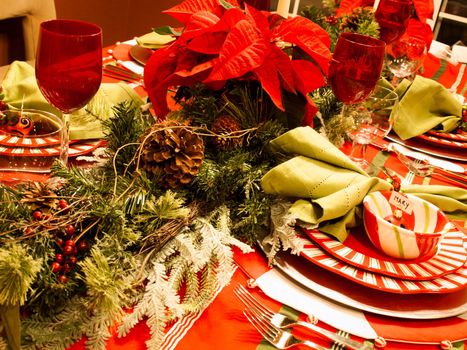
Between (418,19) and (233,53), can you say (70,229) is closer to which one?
(233,53)

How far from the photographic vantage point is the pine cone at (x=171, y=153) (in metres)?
0.69

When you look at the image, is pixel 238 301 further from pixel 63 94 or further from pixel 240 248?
pixel 63 94

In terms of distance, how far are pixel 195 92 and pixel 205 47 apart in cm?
8

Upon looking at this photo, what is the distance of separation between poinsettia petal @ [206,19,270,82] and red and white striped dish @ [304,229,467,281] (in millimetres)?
271

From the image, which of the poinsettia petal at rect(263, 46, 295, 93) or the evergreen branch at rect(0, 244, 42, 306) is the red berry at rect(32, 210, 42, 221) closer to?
the evergreen branch at rect(0, 244, 42, 306)

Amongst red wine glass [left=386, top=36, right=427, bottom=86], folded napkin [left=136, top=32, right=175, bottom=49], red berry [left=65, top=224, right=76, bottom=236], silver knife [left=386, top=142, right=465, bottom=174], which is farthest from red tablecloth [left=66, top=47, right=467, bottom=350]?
red wine glass [left=386, top=36, right=427, bottom=86]

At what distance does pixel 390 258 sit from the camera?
717mm

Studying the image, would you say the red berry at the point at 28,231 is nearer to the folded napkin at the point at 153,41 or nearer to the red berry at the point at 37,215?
the red berry at the point at 37,215

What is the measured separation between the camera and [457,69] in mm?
1946

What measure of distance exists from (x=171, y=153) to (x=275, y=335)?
0.28m

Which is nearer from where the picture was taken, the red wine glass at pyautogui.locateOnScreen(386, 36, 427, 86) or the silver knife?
the silver knife

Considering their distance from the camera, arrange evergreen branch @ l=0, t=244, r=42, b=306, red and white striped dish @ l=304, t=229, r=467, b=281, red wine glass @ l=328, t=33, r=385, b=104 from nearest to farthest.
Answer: evergreen branch @ l=0, t=244, r=42, b=306, red and white striped dish @ l=304, t=229, r=467, b=281, red wine glass @ l=328, t=33, r=385, b=104

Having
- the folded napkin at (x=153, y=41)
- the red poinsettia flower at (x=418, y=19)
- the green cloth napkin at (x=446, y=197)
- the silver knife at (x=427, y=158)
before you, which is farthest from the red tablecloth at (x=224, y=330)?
the red poinsettia flower at (x=418, y=19)

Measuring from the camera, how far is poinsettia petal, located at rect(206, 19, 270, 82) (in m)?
0.79
